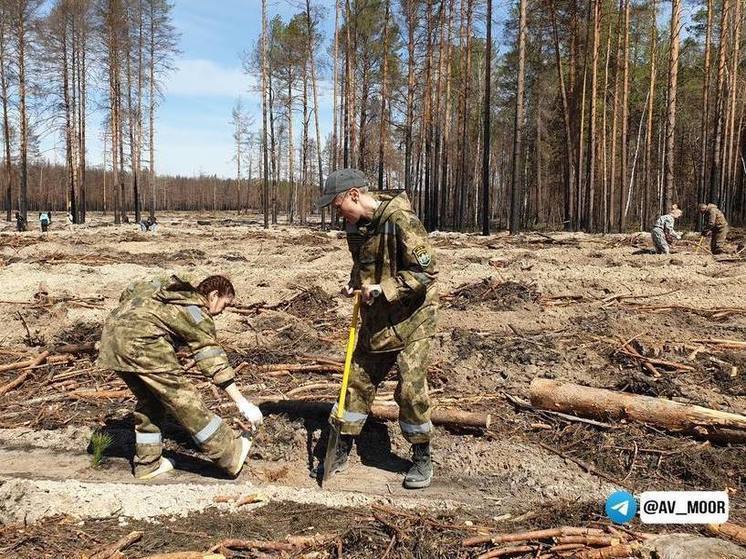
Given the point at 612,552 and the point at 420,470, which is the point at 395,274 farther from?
the point at 612,552

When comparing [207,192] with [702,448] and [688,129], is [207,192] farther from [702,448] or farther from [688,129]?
[702,448]

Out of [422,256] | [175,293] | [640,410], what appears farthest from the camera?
[640,410]

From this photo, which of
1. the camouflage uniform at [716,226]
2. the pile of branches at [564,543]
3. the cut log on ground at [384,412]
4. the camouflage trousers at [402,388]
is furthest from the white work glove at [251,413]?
the camouflage uniform at [716,226]

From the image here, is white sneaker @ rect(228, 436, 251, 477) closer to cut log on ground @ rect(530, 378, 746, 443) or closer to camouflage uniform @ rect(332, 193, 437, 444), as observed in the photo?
camouflage uniform @ rect(332, 193, 437, 444)

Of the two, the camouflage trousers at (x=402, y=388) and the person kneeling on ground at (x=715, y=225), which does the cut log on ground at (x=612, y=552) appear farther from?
the person kneeling on ground at (x=715, y=225)

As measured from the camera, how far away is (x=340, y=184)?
392cm

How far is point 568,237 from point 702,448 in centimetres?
1744

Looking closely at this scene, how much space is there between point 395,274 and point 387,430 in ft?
5.58

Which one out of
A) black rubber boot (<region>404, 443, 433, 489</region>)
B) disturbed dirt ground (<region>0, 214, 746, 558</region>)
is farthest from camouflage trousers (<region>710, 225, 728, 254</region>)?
black rubber boot (<region>404, 443, 433, 489</region>)

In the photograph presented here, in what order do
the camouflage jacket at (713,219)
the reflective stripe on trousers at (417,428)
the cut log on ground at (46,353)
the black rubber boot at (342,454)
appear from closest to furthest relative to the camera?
the reflective stripe on trousers at (417,428)
the black rubber boot at (342,454)
the cut log on ground at (46,353)
the camouflage jacket at (713,219)

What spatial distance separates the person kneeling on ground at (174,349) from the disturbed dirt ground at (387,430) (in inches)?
7.7

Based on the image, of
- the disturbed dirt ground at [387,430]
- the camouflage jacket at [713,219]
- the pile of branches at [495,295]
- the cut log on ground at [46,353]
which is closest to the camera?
the disturbed dirt ground at [387,430]

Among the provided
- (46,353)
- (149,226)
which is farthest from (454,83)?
(46,353)

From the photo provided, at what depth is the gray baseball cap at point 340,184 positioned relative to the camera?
393 centimetres
